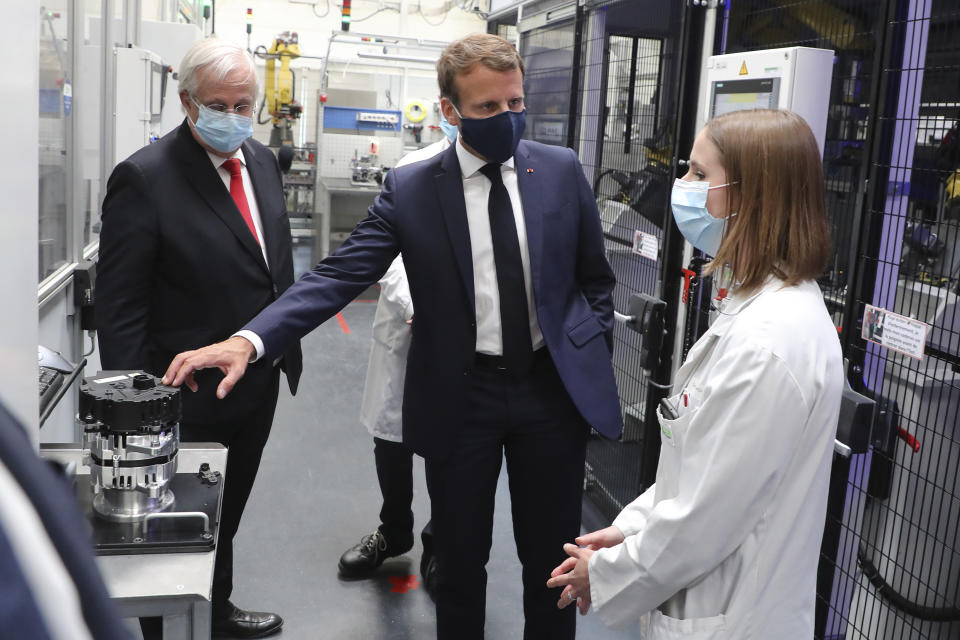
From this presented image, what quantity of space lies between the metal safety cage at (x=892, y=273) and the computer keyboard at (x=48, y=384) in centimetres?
178

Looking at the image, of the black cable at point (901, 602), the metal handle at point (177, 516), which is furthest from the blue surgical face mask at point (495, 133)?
the black cable at point (901, 602)

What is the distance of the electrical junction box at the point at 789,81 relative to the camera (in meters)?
1.97

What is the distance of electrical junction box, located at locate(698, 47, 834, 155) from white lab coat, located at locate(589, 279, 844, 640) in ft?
3.00

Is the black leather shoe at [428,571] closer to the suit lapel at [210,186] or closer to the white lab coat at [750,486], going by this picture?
the suit lapel at [210,186]

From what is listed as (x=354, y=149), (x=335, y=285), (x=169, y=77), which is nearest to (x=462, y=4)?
(x=354, y=149)

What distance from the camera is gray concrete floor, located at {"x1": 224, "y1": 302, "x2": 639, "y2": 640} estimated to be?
8.80 feet

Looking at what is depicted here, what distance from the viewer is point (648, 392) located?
292 centimetres

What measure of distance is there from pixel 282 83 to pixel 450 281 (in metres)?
7.46

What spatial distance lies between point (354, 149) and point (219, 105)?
20.6ft

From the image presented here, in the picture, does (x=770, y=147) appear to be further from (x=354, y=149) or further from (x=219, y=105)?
(x=354, y=149)

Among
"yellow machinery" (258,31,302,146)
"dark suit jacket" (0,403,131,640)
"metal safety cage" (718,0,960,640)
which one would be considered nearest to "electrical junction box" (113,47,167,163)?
"metal safety cage" (718,0,960,640)

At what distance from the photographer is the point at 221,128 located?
81.8 inches

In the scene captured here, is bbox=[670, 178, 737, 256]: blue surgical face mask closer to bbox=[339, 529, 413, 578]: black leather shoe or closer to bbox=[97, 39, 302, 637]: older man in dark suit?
bbox=[97, 39, 302, 637]: older man in dark suit

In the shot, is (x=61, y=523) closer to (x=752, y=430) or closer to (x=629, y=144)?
(x=752, y=430)
